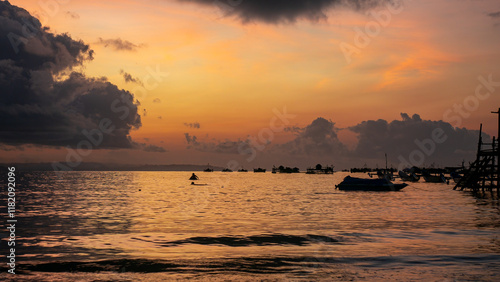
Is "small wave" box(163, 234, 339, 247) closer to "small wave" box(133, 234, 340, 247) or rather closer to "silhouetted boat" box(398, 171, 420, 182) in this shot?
"small wave" box(133, 234, 340, 247)

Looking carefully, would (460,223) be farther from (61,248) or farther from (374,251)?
(61,248)

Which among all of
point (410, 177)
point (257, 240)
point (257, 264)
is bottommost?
point (257, 240)

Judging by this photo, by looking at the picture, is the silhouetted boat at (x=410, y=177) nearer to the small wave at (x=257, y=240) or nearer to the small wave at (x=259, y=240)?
the small wave at (x=257, y=240)

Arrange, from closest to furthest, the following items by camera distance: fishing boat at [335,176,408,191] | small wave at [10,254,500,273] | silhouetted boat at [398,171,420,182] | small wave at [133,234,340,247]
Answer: small wave at [10,254,500,273] → small wave at [133,234,340,247] → fishing boat at [335,176,408,191] → silhouetted boat at [398,171,420,182]

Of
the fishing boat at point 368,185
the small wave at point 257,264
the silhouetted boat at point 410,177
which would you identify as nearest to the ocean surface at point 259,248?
the small wave at point 257,264

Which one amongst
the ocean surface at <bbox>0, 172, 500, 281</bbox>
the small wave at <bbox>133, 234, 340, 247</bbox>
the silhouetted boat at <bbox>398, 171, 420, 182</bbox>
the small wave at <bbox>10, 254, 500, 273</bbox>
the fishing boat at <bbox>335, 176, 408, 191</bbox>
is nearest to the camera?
the ocean surface at <bbox>0, 172, 500, 281</bbox>

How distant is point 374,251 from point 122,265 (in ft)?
54.9

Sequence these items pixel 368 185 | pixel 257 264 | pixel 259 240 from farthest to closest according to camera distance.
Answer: pixel 368 185 < pixel 259 240 < pixel 257 264

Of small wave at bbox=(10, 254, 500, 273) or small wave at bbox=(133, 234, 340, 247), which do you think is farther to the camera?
small wave at bbox=(133, 234, 340, 247)

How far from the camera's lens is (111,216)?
186 ft

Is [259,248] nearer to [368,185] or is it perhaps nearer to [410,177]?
[368,185]

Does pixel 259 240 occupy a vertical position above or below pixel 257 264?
below

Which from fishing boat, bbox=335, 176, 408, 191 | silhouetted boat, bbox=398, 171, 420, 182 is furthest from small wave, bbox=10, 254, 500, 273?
silhouetted boat, bbox=398, 171, 420, 182

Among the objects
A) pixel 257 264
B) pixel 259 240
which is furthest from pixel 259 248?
pixel 257 264
